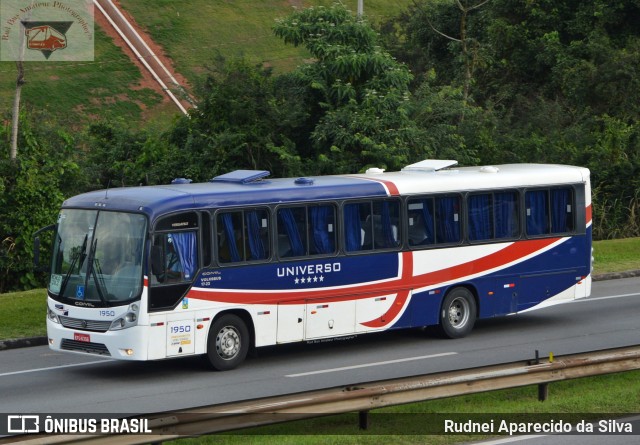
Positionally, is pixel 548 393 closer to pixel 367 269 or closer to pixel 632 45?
pixel 367 269

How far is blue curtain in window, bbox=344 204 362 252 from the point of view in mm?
17672

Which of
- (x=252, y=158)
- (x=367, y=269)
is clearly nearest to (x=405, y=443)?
(x=367, y=269)

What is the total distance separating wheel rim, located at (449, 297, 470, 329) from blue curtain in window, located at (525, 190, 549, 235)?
185 cm

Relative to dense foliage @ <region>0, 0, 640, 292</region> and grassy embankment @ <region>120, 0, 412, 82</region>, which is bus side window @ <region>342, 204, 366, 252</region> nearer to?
dense foliage @ <region>0, 0, 640, 292</region>

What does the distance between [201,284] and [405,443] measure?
549 centimetres

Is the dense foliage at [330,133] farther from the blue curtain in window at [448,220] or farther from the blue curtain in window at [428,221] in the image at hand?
the blue curtain in window at [428,221]

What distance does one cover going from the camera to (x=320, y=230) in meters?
17.4

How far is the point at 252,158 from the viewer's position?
94.2ft

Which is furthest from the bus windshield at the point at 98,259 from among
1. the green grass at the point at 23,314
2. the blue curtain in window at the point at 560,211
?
the blue curtain in window at the point at 560,211

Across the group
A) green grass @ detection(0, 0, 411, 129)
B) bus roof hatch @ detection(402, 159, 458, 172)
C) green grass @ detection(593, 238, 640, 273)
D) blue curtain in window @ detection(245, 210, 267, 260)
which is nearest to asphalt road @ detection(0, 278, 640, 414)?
blue curtain in window @ detection(245, 210, 267, 260)

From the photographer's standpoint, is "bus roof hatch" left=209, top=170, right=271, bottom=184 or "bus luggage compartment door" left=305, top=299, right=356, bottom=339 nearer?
"bus luggage compartment door" left=305, top=299, right=356, bottom=339

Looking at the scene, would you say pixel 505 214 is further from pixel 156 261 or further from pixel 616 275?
pixel 616 275

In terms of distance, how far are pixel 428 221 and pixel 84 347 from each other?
602 cm

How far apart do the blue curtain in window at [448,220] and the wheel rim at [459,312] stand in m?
1.02
